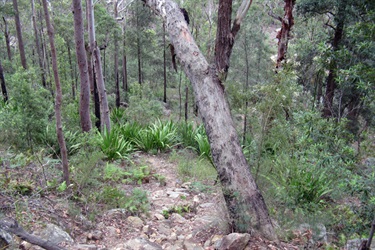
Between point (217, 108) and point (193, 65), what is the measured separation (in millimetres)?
799

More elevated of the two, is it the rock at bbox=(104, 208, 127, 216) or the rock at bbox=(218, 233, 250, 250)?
the rock at bbox=(218, 233, 250, 250)

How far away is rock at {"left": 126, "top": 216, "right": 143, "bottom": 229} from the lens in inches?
172

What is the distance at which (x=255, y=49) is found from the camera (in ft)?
65.5

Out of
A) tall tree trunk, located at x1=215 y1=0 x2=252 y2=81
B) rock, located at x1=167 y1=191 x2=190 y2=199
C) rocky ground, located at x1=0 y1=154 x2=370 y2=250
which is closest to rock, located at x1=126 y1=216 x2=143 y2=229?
rocky ground, located at x1=0 y1=154 x2=370 y2=250

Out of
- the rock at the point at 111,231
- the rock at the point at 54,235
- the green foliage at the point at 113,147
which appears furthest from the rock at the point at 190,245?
the green foliage at the point at 113,147

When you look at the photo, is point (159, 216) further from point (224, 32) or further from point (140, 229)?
point (224, 32)

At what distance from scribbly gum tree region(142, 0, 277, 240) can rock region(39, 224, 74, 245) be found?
188 centimetres

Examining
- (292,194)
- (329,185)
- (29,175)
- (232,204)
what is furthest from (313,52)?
(29,175)

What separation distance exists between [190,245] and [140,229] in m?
0.87

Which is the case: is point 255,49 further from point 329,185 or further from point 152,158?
point 329,185

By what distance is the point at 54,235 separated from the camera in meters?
3.37

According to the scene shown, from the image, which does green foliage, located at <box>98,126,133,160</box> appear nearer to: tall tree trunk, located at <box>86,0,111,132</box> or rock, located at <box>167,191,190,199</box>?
tall tree trunk, located at <box>86,0,111,132</box>

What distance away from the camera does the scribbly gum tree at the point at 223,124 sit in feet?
12.3

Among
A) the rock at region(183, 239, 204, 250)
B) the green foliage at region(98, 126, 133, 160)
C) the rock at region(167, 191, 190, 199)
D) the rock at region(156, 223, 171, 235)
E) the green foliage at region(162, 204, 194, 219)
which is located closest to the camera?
the rock at region(183, 239, 204, 250)
